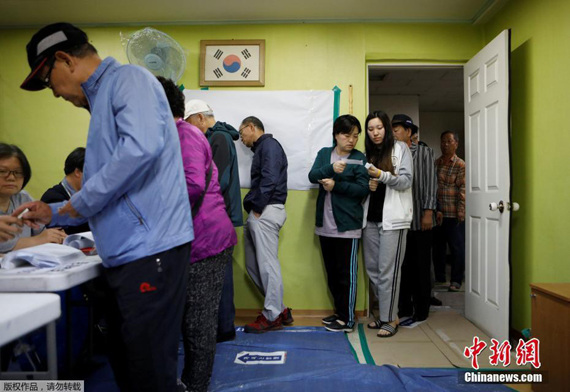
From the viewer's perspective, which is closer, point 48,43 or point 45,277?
point 45,277

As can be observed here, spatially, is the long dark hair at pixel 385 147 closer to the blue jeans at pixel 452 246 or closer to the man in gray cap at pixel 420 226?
the man in gray cap at pixel 420 226

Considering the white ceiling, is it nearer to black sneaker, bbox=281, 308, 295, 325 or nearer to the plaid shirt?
the plaid shirt

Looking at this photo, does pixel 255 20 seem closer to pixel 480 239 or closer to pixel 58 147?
pixel 58 147

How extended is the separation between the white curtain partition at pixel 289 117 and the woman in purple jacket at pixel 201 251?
4.89 feet

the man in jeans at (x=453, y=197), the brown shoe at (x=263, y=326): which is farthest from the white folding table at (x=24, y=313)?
the man in jeans at (x=453, y=197)

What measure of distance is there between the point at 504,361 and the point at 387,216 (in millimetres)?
1029

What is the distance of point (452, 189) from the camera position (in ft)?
12.2

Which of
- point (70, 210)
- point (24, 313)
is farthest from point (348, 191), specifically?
point (24, 313)

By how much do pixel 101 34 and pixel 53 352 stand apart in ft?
8.52

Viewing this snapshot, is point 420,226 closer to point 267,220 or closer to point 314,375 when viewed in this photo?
point 267,220

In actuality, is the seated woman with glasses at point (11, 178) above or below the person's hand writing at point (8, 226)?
above

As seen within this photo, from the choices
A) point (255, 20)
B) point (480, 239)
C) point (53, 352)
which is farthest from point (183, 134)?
point (480, 239)

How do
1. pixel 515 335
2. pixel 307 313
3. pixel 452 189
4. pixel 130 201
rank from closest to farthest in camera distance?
pixel 130 201 → pixel 515 335 → pixel 307 313 → pixel 452 189

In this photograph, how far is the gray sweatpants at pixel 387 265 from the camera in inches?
99.3
